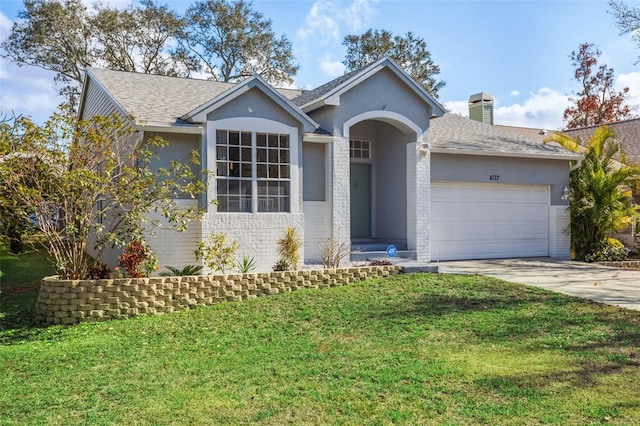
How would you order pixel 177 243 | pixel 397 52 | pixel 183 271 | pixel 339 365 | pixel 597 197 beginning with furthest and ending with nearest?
pixel 397 52 → pixel 597 197 → pixel 177 243 → pixel 183 271 → pixel 339 365

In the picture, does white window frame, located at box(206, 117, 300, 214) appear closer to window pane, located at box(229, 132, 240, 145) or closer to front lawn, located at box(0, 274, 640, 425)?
window pane, located at box(229, 132, 240, 145)

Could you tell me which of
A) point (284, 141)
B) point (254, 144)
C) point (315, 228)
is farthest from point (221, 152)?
point (315, 228)

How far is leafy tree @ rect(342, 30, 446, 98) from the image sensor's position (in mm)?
36094

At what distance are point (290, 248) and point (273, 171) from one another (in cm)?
199

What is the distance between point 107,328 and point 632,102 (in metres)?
41.5

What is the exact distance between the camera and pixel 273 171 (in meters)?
13.1

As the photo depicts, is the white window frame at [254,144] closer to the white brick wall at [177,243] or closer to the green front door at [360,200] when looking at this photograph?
the white brick wall at [177,243]

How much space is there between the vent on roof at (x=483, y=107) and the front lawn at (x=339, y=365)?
13414 millimetres

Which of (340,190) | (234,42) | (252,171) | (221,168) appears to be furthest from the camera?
(234,42)

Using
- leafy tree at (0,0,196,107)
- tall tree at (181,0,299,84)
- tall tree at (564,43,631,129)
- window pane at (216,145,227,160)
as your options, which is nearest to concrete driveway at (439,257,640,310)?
window pane at (216,145,227,160)

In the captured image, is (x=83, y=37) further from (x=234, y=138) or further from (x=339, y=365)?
(x=339, y=365)

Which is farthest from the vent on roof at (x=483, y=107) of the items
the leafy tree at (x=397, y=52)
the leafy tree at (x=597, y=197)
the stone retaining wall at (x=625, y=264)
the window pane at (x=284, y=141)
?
the leafy tree at (x=397, y=52)

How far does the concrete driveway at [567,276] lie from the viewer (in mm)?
10438

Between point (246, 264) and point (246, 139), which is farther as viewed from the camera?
point (246, 139)
